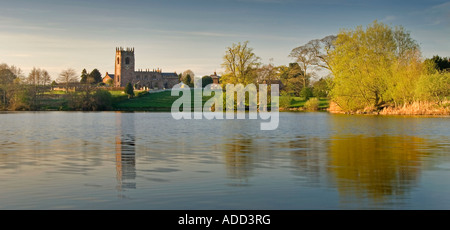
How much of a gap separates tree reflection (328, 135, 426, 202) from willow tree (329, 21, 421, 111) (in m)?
39.5

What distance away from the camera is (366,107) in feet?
219

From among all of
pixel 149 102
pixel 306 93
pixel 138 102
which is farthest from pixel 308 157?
pixel 149 102

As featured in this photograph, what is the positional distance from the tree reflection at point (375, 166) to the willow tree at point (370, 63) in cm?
3953

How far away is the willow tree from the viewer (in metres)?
63.2

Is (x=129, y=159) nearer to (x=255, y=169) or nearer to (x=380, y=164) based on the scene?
(x=255, y=169)

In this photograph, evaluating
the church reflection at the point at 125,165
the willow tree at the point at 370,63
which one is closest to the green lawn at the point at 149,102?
the willow tree at the point at 370,63

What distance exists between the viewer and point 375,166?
1552 cm

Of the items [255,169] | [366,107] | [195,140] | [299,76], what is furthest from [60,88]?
[255,169]

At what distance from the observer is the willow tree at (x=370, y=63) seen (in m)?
63.2

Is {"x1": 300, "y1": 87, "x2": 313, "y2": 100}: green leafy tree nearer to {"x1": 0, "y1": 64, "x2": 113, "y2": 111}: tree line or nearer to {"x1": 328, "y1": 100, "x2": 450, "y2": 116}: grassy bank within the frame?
{"x1": 328, "y1": 100, "x2": 450, "y2": 116}: grassy bank

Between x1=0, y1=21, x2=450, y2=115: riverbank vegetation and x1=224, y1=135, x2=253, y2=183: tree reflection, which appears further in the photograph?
x1=0, y1=21, x2=450, y2=115: riverbank vegetation

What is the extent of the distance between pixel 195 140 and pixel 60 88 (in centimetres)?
11603

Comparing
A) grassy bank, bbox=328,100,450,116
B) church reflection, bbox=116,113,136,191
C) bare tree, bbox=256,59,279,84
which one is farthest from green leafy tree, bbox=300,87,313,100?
church reflection, bbox=116,113,136,191
